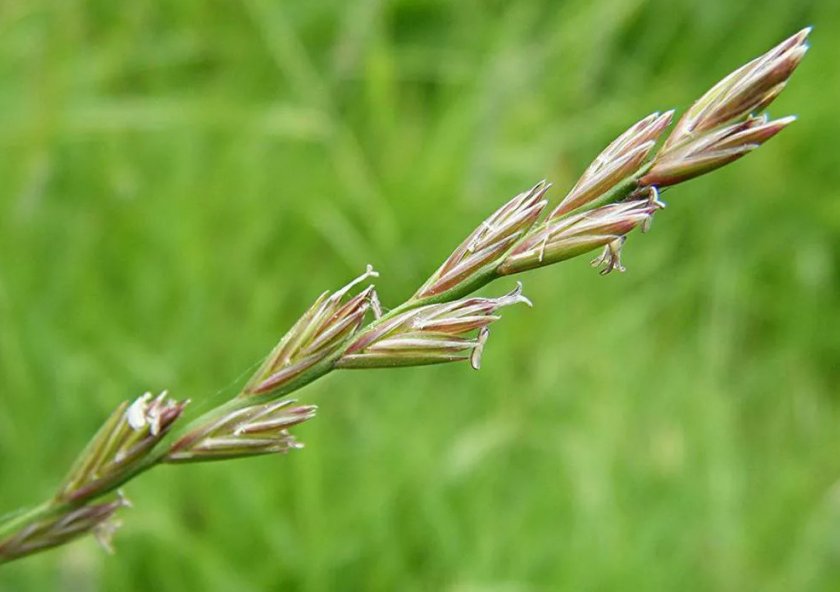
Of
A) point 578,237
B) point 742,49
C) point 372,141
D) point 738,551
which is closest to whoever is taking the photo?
point 578,237

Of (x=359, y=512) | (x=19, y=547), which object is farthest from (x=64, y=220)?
(x=19, y=547)

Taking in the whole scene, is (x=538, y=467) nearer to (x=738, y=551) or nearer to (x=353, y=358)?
(x=738, y=551)

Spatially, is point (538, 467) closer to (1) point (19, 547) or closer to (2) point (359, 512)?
(2) point (359, 512)

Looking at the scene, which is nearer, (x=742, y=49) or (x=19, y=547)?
(x=19, y=547)

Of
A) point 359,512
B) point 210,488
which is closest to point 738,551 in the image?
point 359,512

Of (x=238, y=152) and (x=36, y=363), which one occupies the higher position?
(x=238, y=152)

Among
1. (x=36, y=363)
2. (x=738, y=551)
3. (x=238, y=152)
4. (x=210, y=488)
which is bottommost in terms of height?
(x=738, y=551)

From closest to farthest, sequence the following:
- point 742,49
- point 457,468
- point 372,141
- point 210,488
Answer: point 210,488, point 457,468, point 372,141, point 742,49
